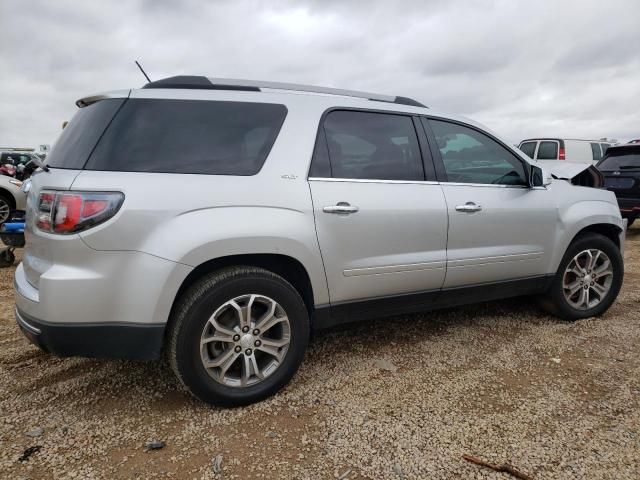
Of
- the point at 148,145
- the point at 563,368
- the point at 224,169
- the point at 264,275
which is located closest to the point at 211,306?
the point at 264,275

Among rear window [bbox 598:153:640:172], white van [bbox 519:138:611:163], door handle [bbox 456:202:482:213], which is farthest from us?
white van [bbox 519:138:611:163]

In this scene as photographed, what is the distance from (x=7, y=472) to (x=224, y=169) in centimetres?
167

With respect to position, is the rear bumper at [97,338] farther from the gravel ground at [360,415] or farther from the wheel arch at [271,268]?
the gravel ground at [360,415]

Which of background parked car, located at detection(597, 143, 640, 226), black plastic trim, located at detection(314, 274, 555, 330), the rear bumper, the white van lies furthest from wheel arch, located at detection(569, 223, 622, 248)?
the white van

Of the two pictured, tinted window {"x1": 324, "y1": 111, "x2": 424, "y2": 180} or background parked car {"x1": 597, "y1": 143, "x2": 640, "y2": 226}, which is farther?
background parked car {"x1": 597, "y1": 143, "x2": 640, "y2": 226}

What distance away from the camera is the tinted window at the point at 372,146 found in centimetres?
276

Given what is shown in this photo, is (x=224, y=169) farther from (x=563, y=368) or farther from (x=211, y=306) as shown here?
(x=563, y=368)

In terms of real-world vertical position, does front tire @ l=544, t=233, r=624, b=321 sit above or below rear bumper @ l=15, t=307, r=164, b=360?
below

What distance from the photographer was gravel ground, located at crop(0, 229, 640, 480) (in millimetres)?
2037

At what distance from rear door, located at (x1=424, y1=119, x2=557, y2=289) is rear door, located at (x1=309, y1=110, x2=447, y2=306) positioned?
5.7 inches

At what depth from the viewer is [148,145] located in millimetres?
2289

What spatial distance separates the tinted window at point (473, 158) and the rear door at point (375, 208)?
211 mm

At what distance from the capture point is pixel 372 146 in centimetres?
291

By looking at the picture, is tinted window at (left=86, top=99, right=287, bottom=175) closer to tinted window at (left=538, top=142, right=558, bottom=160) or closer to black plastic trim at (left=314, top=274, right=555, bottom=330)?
black plastic trim at (left=314, top=274, right=555, bottom=330)
